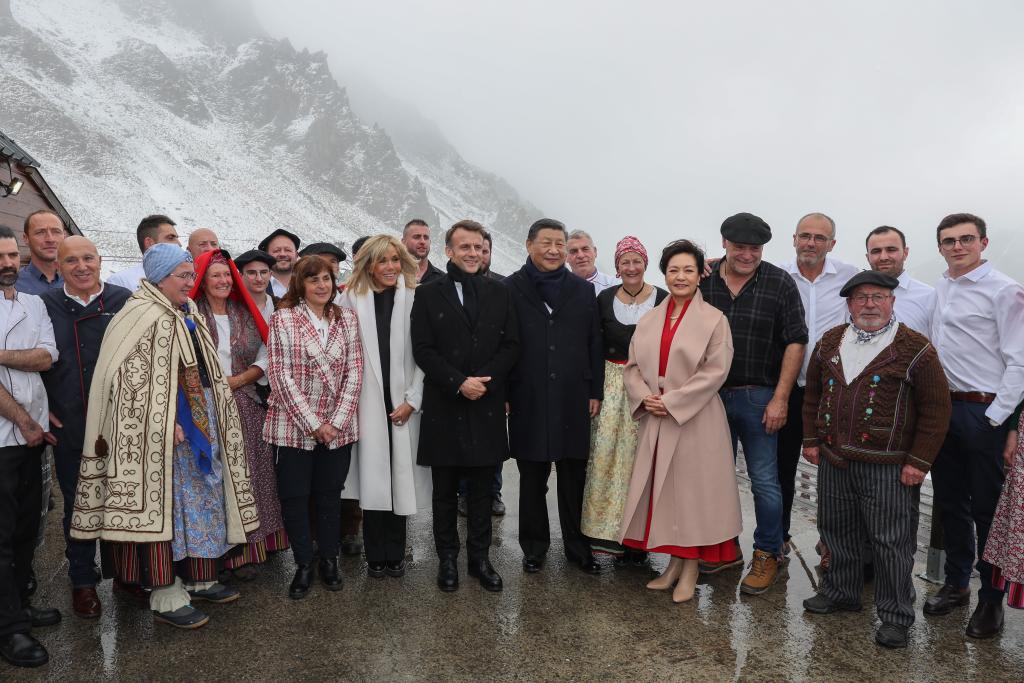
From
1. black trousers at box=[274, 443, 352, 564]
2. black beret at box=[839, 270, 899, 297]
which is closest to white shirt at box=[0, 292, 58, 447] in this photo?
black trousers at box=[274, 443, 352, 564]

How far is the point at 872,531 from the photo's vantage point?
3475mm

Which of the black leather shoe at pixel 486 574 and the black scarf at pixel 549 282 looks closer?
the black leather shoe at pixel 486 574

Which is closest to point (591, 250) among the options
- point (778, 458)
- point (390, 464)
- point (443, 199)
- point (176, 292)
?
point (778, 458)

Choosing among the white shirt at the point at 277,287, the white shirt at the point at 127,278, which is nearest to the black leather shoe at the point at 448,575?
the white shirt at the point at 277,287

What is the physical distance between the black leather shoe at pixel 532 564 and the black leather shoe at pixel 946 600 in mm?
2174

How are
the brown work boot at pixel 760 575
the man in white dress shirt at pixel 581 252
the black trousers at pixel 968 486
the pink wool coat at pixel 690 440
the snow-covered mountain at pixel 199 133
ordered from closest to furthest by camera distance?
the black trousers at pixel 968 486 < the pink wool coat at pixel 690 440 < the brown work boot at pixel 760 575 < the man in white dress shirt at pixel 581 252 < the snow-covered mountain at pixel 199 133

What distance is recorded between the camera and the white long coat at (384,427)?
12.9ft

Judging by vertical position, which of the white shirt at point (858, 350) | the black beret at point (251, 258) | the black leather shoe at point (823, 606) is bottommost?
the black leather shoe at point (823, 606)

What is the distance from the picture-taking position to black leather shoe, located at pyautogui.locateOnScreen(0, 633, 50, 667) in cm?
305

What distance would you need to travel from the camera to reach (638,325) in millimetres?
3971

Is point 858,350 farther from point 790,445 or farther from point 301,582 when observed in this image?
point 301,582

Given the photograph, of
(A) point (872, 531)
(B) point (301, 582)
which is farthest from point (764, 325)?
(B) point (301, 582)

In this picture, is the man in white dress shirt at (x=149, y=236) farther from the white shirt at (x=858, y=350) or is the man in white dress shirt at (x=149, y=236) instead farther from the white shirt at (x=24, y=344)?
the white shirt at (x=858, y=350)

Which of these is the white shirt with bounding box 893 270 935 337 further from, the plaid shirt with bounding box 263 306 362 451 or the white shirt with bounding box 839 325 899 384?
the plaid shirt with bounding box 263 306 362 451
